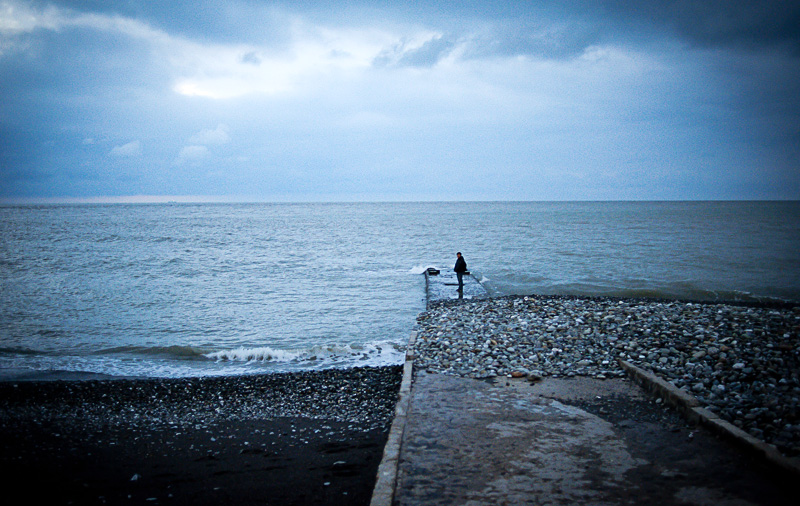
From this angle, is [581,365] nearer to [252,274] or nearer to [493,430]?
[493,430]

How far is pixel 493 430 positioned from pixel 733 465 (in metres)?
3.19

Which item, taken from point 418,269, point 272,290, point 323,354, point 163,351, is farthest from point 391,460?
point 418,269

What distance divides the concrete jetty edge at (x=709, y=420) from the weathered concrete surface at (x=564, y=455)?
14cm

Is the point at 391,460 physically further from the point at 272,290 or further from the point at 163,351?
the point at 272,290

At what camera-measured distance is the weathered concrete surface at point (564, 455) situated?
5176 mm

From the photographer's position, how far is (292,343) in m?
16.3

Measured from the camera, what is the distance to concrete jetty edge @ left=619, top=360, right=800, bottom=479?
5367 millimetres

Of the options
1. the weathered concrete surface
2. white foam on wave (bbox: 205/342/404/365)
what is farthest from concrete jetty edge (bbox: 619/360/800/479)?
white foam on wave (bbox: 205/342/404/365)

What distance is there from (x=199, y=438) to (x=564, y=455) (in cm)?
711

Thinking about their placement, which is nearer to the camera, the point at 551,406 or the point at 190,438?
the point at 551,406

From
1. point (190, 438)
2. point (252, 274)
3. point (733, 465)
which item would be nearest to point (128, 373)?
point (190, 438)

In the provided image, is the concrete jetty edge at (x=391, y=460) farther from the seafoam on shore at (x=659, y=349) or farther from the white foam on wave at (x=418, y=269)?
the white foam on wave at (x=418, y=269)

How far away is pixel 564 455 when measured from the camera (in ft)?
20.1

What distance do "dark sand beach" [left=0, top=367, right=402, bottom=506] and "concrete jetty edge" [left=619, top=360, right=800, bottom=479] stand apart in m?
5.37
